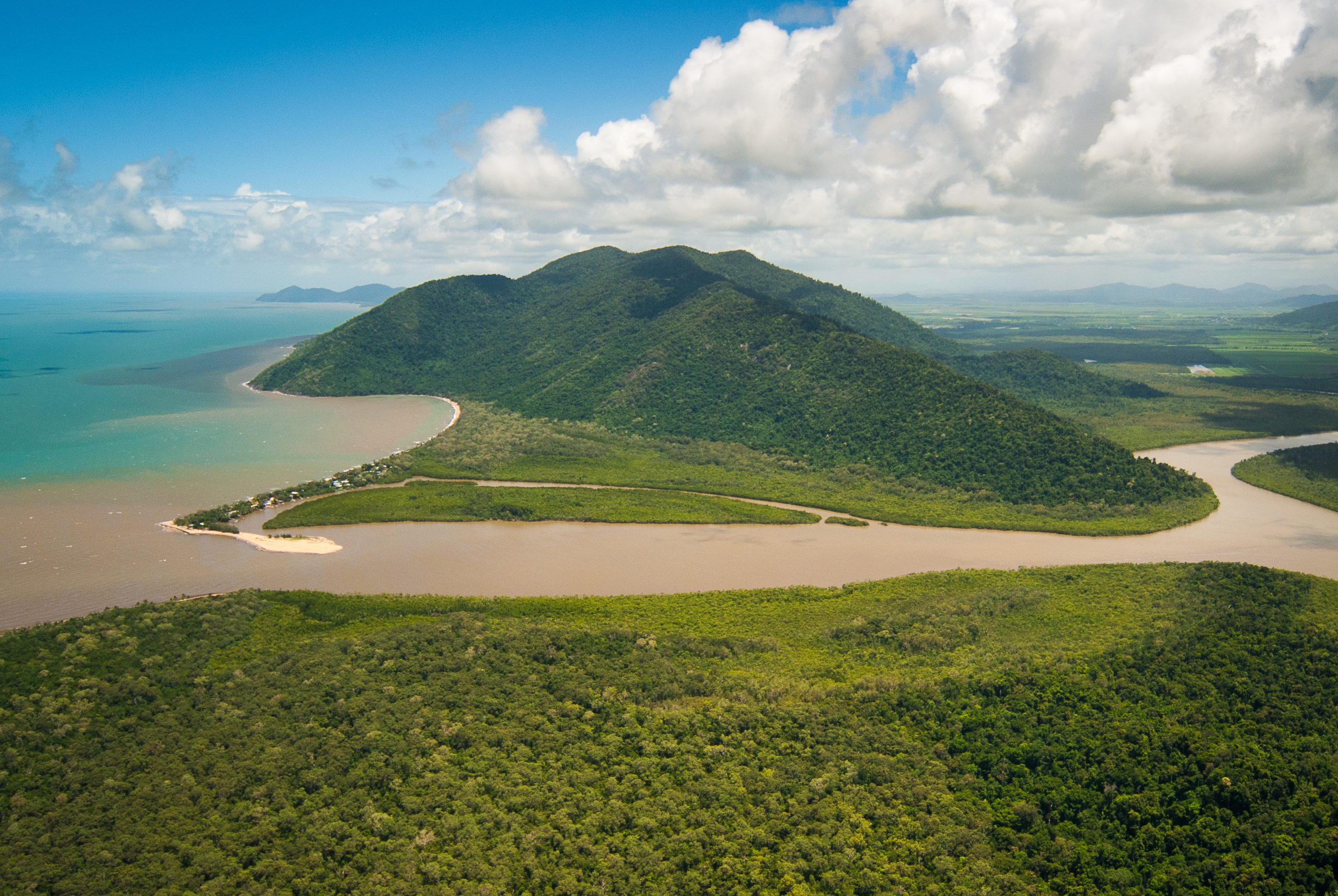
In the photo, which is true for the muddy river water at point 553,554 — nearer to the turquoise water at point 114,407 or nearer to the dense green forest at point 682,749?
the dense green forest at point 682,749

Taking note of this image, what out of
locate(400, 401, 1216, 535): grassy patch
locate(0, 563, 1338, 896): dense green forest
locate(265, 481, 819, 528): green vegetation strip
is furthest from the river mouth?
locate(0, 563, 1338, 896): dense green forest

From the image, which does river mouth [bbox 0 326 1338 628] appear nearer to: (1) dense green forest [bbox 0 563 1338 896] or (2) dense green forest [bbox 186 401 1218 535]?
(2) dense green forest [bbox 186 401 1218 535]

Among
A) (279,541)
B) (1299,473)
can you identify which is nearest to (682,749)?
(279,541)

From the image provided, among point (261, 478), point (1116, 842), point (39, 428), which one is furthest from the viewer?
point (39, 428)

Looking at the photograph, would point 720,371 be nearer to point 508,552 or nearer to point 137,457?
point 508,552

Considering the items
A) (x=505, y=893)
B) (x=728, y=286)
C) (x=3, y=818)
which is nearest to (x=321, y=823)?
(x=505, y=893)

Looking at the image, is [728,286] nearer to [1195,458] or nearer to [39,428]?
[1195,458]
